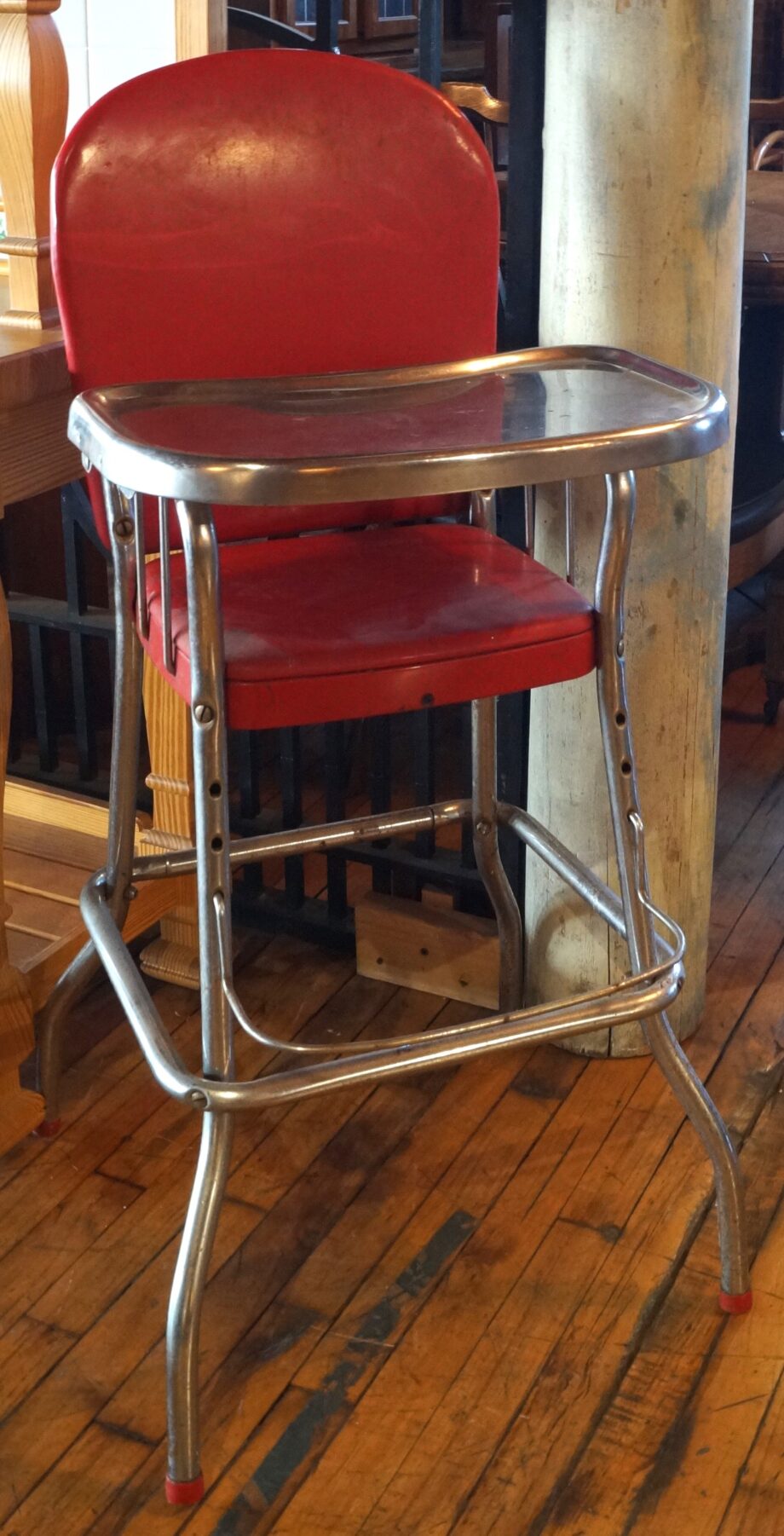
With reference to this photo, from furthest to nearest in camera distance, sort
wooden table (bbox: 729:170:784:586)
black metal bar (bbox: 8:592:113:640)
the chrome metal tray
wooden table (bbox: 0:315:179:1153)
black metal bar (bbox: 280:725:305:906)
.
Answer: wooden table (bbox: 729:170:784:586)
black metal bar (bbox: 8:592:113:640)
black metal bar (bbox: 280:725:305:906)
wooden table (bbox: 0:315:179:1153)
the chrome metal tray

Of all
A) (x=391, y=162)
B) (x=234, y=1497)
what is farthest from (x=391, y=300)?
(x=234, y=1497)

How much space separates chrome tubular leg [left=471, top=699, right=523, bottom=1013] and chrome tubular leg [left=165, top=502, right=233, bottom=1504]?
475 millimetres

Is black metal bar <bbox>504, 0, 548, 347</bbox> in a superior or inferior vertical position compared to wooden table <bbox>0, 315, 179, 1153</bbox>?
superior

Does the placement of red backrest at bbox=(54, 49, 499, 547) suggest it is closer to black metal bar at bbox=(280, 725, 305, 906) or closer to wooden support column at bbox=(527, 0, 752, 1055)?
wooden support column at bbox=(527, 0, 752, 1055)

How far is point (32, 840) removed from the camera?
6.81 ft

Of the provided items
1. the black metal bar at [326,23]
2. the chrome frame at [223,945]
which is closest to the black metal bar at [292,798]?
the chrome frame at [223,945]

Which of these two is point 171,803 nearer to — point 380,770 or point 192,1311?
point 380,770

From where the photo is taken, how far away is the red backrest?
57.2 inches

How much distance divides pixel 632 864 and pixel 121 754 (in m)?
0.50

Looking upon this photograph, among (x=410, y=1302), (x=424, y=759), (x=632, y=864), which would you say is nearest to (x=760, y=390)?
(x=424, y=759)

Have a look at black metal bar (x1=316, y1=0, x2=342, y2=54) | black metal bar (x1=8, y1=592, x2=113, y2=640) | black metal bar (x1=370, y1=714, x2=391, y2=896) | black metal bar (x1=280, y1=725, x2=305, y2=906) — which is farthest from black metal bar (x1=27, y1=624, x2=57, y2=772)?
black metal bar (x1=316, y1=0, x2=342, y2=54)

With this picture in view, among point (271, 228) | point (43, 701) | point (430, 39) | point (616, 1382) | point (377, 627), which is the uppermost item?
point (430, 39)

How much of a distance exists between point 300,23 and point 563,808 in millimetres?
4286

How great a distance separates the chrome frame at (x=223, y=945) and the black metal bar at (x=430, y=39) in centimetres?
48
